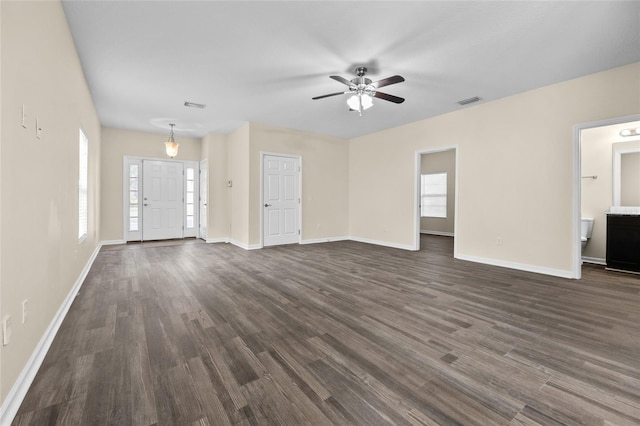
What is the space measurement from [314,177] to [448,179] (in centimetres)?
437

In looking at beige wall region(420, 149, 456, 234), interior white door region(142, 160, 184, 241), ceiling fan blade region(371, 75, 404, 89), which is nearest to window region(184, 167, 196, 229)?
interior white door region(142, 160, 184, 241)

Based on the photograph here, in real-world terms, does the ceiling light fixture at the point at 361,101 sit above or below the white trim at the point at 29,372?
above

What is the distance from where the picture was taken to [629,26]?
2723 millimetres

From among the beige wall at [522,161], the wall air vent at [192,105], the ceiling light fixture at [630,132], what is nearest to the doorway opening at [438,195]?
the beige wall at [522,161]

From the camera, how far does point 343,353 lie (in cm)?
196

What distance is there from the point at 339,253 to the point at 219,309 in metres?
3.27

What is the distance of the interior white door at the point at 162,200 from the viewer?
7160 millimetres

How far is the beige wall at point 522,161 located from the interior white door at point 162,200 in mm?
5906

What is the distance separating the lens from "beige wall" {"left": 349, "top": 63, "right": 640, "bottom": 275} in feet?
12.4

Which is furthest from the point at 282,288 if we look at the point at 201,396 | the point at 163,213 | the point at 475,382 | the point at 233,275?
the point at 163,213

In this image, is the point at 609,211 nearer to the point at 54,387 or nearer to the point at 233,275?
the point at 233,275

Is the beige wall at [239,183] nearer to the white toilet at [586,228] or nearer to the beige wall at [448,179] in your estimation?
the beige wall at [448,179]

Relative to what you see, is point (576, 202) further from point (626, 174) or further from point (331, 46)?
point (331, 46)

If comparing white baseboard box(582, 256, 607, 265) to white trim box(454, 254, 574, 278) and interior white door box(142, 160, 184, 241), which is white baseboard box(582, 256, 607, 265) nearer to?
white trim box(454, 254, 574, 278)
